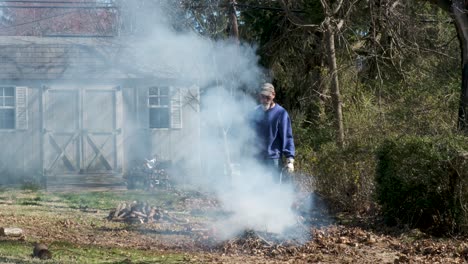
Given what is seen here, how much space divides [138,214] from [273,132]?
3.39 m

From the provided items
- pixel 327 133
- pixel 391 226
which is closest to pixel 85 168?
pixel 327 133

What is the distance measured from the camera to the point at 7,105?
76.2 feet

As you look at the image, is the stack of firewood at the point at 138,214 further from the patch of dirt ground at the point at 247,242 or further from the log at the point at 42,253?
the log at the point at 42,253

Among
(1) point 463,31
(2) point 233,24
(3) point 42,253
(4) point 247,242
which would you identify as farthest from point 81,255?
(2) point 233,24

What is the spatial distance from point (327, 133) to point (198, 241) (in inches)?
255

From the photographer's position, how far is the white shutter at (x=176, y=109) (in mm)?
23761

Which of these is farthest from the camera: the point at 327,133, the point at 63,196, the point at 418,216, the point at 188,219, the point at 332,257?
the point at 63,196

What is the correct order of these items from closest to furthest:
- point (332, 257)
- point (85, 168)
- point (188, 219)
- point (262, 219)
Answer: point (332, 257)
point (262, 219)
point (188, 219)
point (85, 168)

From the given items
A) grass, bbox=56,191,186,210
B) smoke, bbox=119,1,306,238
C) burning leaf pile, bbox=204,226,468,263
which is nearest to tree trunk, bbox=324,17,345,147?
smoke, bbox=119,1,306,238

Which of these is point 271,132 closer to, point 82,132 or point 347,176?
point 347,176

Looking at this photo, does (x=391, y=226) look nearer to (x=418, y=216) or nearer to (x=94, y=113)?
(x=418, y=216)

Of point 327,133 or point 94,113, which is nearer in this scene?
point 327,133

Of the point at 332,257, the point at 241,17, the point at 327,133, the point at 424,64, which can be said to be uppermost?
the point at 241,17

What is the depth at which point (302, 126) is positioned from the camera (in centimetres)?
1906
